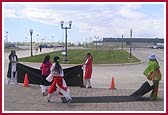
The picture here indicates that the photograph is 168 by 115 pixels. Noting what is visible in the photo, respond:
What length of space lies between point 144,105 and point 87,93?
3.19 m

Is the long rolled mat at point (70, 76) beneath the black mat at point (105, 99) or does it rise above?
above

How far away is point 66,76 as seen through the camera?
634 inches

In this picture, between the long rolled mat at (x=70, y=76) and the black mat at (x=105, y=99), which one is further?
the long rolled mat at (x=70, y=76)

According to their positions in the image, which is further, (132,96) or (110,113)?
(132,96)

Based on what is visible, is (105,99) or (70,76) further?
(70,76)

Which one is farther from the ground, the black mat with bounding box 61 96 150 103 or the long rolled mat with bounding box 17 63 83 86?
the long rolled mat with bounding box 17 63 83 86

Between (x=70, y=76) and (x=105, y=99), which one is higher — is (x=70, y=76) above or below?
above

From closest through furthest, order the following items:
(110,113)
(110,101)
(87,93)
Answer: (110,113)
(110,101)
(87,93)

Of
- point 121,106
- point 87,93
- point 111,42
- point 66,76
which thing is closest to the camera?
point 121,106

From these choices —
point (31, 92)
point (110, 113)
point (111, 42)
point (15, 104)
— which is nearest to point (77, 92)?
point (31, 92)

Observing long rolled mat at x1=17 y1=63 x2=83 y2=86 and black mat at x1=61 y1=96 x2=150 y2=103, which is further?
long rolled mat at x1=17 y1=63 x2=83 y2=86

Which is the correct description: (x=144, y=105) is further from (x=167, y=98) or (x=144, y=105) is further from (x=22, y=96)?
(x=22, y=96)

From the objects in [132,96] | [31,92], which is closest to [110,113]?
[132,96]

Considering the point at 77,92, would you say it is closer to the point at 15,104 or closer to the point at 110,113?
the point at 15,104
